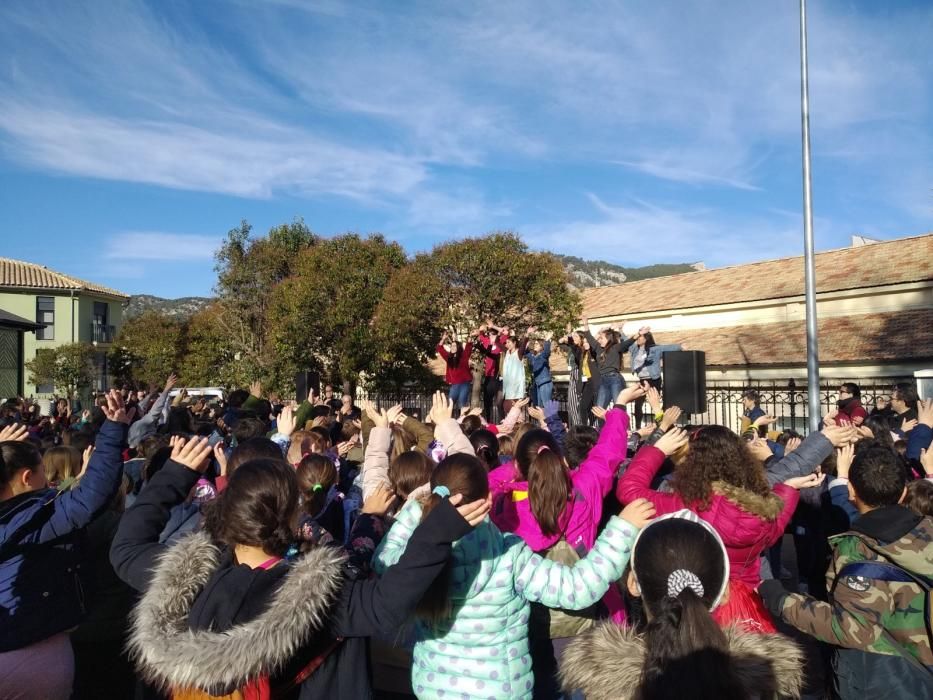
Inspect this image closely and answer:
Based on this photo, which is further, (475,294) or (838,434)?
(475,294)

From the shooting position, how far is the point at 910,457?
6.01 meters

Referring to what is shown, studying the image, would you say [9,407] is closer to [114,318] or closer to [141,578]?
[141,578]

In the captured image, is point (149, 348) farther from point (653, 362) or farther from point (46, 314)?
point (653, 362)

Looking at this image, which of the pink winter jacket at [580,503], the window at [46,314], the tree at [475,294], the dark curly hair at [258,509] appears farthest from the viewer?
the window at [46,314]

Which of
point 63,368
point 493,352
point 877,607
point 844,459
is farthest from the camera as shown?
point 63,368

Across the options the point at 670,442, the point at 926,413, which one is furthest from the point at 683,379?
the point at 670,442

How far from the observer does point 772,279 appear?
27.4 m

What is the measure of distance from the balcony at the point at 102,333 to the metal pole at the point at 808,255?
47.5 metres

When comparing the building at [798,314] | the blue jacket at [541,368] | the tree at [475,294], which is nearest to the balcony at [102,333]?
the tree at [475,294]

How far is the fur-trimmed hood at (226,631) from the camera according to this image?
6.81 feet

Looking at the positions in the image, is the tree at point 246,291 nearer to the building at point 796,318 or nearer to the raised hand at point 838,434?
the building at point 796,318

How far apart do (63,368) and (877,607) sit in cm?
4502

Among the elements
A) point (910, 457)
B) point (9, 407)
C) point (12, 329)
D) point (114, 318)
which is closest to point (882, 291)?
point (910, 457)

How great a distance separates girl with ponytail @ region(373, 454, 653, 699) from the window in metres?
51.5
